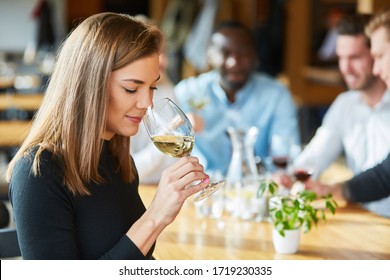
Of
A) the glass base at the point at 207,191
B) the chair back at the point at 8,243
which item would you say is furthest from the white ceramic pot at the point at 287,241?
the chair back at the point at 8,243

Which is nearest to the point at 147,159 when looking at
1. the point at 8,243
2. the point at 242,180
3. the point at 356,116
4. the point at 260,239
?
the point at 242,180

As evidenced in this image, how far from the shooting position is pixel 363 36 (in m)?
3.06

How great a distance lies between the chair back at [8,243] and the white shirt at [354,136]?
137cm

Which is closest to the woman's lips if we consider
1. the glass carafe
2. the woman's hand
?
the woman's hand

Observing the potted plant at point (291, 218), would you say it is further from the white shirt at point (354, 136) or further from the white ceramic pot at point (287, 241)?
the white shirt at point (354, 136)

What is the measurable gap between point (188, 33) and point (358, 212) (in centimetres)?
579

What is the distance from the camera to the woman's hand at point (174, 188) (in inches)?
61.2

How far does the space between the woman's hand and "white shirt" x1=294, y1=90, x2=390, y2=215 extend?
137cm

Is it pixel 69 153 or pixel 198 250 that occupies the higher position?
pixel 69 153

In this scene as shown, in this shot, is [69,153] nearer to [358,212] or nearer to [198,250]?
[198,250]

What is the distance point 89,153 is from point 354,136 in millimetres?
1761

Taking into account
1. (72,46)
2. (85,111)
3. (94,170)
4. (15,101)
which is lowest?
(15,101)

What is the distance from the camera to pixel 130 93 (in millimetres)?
1597
